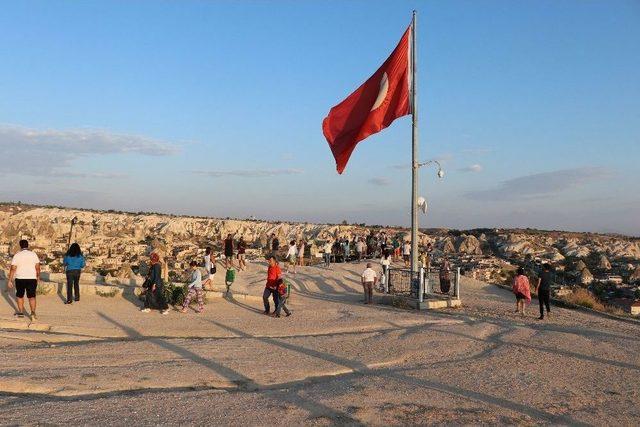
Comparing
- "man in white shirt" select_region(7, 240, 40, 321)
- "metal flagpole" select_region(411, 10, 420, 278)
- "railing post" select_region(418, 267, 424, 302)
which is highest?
"metal flagpole" select_region(411, 10, 420, 278)

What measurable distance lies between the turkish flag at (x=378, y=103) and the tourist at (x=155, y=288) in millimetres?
6109

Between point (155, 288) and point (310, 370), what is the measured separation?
7439mm

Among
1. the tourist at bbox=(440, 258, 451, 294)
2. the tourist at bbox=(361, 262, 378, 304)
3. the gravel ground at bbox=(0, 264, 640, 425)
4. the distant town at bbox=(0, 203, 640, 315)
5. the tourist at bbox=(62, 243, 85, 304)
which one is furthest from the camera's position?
the distant town at bbox=(0, 203, 640, 315)

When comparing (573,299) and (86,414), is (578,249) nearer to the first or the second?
(573,299)

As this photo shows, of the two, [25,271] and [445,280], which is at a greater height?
[25,271]

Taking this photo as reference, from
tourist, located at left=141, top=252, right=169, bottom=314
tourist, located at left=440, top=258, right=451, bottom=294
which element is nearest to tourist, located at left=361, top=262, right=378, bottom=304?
tourist, located at left=440, top=258, right=451, bottom=294

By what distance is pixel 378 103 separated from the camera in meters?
17.4

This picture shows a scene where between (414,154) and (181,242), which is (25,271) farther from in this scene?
(181,242)

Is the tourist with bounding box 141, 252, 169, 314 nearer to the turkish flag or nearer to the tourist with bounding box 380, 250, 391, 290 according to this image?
the turkish flag

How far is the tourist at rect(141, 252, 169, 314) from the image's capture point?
46.9ft

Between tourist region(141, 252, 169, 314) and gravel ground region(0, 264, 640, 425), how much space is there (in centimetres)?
52

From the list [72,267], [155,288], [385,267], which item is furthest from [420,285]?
[72,267]

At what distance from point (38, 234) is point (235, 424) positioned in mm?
40525

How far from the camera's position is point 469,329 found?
12.9 m
